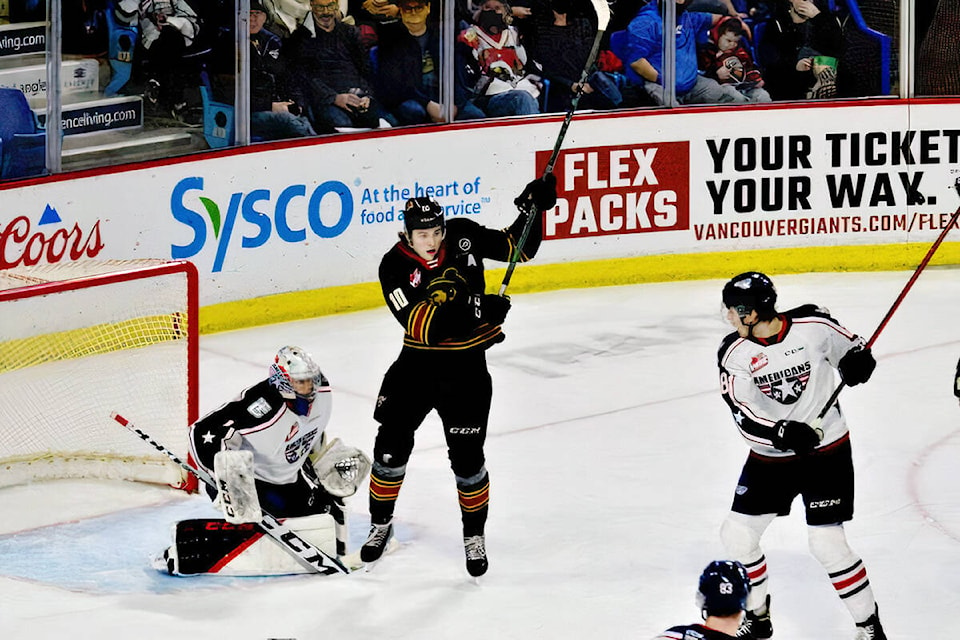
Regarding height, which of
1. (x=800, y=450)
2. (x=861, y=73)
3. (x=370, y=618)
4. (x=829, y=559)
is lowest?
(x=370, y=618)

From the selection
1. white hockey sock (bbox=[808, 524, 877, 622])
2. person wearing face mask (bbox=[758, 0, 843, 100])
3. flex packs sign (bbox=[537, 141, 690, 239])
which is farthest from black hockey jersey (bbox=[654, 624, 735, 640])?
person wearing face mask (bbox=[758, 0, 843, 100])

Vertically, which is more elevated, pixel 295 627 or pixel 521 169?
pixel 521 169

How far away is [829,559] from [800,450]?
322 millimetres

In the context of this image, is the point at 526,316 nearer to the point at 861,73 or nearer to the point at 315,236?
the point at 315,236

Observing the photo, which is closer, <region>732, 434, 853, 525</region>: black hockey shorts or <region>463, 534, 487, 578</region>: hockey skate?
<region>732, 434, 853, 525</region>: black hockey shorts

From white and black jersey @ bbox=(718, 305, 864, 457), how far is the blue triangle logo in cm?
412

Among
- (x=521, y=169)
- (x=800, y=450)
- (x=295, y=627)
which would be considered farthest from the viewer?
(x=521, y=169)

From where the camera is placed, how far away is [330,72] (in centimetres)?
941

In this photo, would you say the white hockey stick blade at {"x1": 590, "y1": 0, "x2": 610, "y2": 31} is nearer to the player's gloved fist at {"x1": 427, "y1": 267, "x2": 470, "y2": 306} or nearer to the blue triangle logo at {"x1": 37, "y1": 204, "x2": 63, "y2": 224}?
the player's gloved fist at {"x1": 427, "y1": 267, "x2": 470, "y2": 306}

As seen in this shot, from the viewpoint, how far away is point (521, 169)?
32.7ft

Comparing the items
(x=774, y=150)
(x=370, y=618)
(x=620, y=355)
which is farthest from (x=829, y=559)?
(x=774, y=150)

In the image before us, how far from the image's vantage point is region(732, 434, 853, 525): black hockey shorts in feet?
15.8

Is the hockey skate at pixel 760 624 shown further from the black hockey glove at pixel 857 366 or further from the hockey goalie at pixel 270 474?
the hockey goalie at pixel 270 474

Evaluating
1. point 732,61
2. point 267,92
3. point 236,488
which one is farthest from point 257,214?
point 236,488
